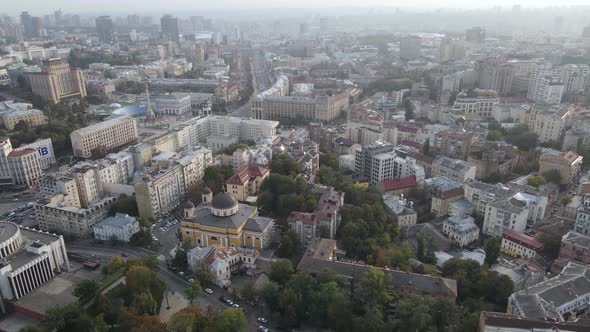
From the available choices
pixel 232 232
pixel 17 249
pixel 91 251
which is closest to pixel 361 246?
pixel 232 232

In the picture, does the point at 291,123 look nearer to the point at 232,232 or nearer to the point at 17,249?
the point at 232,232

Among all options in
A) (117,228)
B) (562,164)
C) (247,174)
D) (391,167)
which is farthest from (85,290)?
(562,164)

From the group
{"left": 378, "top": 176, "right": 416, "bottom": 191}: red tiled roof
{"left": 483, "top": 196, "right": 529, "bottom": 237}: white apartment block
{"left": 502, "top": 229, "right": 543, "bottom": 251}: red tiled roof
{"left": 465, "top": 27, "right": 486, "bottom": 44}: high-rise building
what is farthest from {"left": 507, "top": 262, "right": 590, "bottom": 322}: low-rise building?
{"left": 465, "top": 27, "right": 486, "bottom": 44}: high-rise building

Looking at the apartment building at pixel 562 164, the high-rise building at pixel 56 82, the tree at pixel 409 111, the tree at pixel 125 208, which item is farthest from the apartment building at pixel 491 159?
the high-rise building at pixel 56 82

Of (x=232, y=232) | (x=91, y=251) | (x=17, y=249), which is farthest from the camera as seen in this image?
(x=91, y=251)

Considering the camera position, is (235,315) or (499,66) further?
(499,66)

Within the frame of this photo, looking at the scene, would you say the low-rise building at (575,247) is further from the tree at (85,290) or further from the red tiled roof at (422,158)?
the tree at (85,290)

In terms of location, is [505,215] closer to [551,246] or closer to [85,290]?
[551,246]
